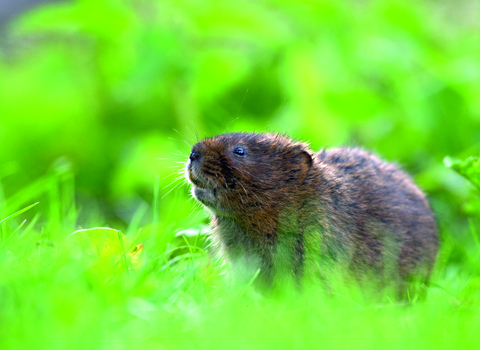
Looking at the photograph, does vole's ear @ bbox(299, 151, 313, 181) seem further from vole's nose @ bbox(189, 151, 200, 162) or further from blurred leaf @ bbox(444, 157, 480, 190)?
blurred leaf @ bbox(444, 157, 480, 190)

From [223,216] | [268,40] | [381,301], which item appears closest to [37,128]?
[268,40]

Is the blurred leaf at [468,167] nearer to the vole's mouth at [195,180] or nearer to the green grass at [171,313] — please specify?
the green grass at [171,313]

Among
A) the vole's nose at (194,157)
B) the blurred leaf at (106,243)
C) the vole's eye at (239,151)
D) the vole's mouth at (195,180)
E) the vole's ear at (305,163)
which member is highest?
the vole's ear at (305,163)

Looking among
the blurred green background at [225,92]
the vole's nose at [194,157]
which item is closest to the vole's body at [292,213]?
the vole's nose at [194,157]

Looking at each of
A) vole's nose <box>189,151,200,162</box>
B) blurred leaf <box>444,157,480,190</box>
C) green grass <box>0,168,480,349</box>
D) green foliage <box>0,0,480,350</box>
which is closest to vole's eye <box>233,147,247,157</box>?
vole's nose <box>189,151,200,162</box>

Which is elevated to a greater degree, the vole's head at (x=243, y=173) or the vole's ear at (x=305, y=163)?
the vole's ear at (x=305, y=163)

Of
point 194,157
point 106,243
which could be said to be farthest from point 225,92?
point 106,243

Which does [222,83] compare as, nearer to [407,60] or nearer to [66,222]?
[407,60]

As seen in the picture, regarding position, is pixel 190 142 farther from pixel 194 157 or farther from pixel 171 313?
pixel 171 313
